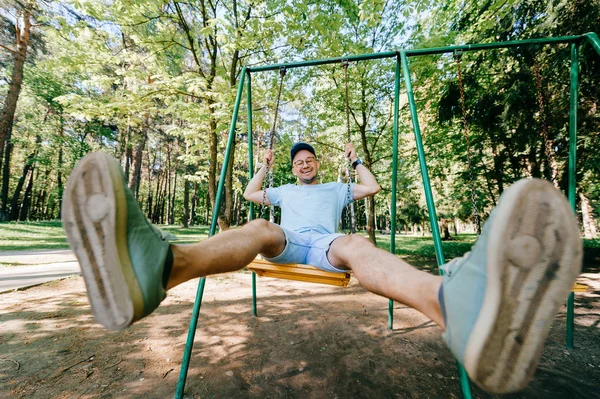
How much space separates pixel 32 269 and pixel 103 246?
5879 millimetres

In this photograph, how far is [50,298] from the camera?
11.1ft

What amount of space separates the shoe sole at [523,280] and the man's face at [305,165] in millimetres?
1881

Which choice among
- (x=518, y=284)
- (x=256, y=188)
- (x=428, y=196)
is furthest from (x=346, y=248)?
(x=256, y=188)

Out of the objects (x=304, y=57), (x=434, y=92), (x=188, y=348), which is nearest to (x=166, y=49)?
(x=304, y=57)

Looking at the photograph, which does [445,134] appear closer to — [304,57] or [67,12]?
[304,57]

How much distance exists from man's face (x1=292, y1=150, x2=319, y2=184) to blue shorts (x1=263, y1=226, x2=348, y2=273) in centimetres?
75

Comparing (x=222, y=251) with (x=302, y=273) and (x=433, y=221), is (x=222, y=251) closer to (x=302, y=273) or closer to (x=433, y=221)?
(x=302, y=273)

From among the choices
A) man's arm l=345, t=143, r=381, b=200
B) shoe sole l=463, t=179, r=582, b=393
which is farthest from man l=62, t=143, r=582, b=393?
man's arm l=345, t=143, r=381, b=200

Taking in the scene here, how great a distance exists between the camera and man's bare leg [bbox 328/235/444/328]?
0.99 m

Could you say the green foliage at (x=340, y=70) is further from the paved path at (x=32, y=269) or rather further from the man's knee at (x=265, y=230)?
the man's knee at (x=265, y=230)

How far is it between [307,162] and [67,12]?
9.00 meters

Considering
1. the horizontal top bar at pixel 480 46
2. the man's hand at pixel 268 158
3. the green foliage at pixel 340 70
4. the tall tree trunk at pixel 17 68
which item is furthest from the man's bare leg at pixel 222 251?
the tall tree trunk at pixel 17 68

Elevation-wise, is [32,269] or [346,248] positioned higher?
[346,248]

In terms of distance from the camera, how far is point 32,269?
4879 mm
